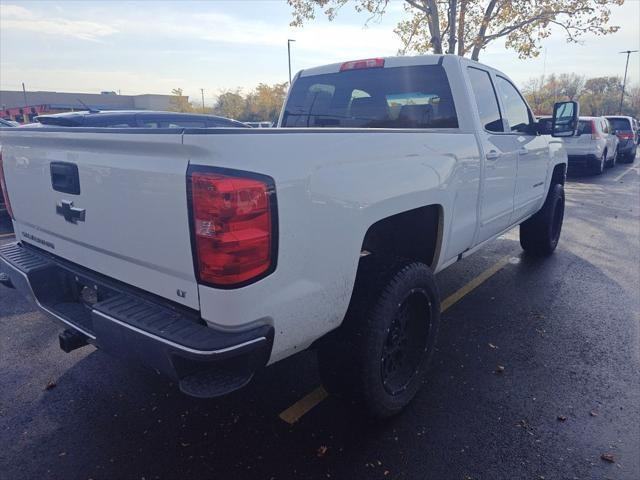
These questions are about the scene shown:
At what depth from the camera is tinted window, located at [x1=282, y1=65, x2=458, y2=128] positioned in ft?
11.7

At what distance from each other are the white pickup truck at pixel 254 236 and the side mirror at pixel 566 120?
1.61 m

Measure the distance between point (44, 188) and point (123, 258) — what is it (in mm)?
752

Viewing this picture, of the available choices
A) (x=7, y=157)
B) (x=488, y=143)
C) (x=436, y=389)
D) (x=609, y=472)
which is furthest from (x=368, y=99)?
(x=609, y=472)

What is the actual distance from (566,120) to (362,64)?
7.77 feet

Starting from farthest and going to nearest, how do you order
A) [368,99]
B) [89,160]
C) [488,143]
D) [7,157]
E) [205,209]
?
[368,99]
[488,143]
[7,157]
[89,160]
[205,209]

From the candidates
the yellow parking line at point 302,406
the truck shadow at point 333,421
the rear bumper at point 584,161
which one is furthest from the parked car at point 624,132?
the yellow parking line at point 302,406

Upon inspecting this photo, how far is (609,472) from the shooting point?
230 centimetres

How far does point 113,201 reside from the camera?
2.04m

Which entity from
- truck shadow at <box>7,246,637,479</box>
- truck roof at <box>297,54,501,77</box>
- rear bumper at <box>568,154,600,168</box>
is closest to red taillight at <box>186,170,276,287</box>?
truck shadow at <box>7,246,637,479</box>

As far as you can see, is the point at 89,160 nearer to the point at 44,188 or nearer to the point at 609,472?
the point at 44,188

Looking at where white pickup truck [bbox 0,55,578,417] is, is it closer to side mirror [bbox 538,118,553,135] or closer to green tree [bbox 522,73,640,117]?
side mirror [bbox 538,118,553,135]

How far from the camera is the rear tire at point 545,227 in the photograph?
5613 millimetres

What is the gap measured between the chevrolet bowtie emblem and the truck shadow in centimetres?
124

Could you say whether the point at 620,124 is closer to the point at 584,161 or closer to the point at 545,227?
→ the point at 584,161
